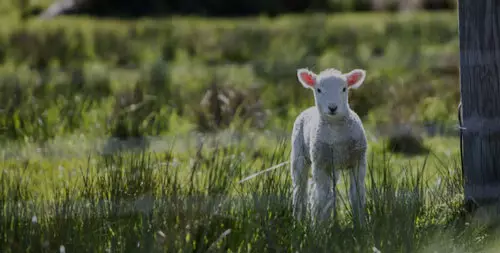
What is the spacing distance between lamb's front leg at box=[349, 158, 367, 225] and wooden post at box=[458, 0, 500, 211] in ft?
1.57

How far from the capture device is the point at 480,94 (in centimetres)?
493

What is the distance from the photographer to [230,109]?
8.85 meters

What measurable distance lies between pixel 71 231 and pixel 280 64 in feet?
25.4

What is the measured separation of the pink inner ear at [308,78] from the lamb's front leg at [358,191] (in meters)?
0.41

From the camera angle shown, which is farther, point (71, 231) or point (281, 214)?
point (281, 214)

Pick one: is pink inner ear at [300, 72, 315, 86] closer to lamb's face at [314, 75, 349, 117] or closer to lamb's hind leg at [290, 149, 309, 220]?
lamb's face at [314, 75, 349, 117]

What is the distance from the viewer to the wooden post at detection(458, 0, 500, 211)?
4.91 metres

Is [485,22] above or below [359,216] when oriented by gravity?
above

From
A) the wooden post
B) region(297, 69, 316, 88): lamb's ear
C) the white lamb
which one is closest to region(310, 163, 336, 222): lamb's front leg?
the white lamb

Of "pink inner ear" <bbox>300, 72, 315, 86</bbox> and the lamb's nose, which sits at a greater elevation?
"pink inner ear" <bbox>300, 72, 315, 86</bbox>

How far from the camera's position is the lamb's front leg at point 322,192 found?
4.60 metres

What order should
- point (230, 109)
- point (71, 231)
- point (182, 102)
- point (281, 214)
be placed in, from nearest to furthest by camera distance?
point (71, 231) → point (281, 214) → point (230, 109) → point (182, 102)

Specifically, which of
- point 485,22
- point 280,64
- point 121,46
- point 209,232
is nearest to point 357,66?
point 280,64

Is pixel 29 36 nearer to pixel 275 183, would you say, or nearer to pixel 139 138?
pixel 139 138
